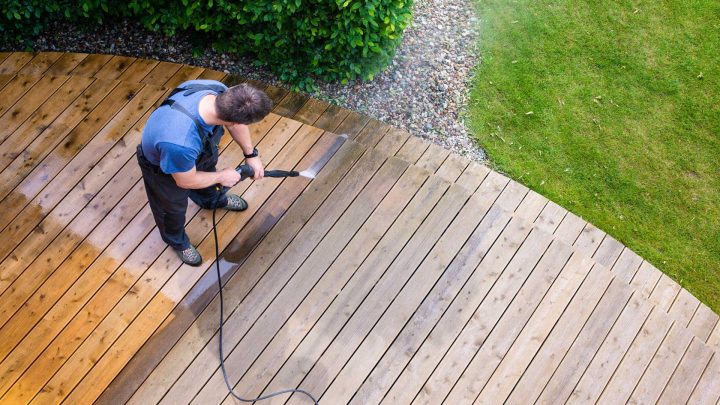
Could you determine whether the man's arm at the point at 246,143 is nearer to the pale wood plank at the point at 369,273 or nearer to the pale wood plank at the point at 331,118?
the pale wood plank at the point at 369,273

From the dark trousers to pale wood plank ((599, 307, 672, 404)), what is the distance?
2.74m

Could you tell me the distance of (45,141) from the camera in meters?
4.69

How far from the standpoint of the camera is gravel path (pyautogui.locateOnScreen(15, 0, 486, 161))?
16.8 feet

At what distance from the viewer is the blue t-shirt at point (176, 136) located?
3205 millimetres

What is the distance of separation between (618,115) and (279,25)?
9.56ft

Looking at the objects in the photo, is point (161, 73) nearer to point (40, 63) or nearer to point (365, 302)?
point (40, 63)

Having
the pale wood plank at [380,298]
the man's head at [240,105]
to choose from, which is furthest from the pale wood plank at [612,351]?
the man's head at [240,105]

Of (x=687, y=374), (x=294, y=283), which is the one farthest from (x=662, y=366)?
(x=294, y=283)

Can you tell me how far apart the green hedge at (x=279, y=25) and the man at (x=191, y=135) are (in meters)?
1.27

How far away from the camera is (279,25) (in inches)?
178

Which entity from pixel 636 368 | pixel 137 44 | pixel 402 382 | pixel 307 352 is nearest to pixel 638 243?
pixel 636 368

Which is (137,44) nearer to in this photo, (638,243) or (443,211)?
(443,211)

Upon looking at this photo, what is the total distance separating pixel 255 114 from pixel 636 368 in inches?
113

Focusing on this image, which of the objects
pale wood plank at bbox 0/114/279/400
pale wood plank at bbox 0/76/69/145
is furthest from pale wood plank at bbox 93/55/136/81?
pale wood plank at bbox 0/114/279/400
